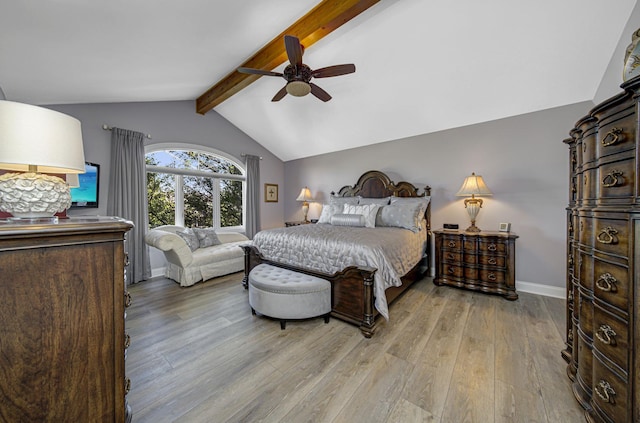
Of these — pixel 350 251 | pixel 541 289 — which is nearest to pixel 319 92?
pixel 350 251

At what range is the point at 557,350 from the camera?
1957 millimetres

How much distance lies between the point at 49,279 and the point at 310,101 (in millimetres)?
3911

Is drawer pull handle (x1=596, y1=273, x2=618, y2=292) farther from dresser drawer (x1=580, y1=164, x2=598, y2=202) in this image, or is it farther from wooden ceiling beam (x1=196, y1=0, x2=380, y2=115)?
wooden ceiling beam (x1=196, y1=0, x2=380, y2=115)

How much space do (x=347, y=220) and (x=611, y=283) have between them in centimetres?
270

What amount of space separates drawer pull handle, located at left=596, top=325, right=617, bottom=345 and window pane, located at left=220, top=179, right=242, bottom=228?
5.27 m

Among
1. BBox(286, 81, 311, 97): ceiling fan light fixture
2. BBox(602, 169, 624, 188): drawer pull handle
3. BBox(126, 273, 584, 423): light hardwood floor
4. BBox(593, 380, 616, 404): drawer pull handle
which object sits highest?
BBox(286, 81, 311, 97): ceiling fan light fixture

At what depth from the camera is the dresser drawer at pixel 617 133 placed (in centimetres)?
107

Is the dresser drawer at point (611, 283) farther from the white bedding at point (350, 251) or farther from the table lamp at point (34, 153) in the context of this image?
the table lamp at point (34, 153)

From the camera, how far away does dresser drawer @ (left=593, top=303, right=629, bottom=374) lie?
109cm

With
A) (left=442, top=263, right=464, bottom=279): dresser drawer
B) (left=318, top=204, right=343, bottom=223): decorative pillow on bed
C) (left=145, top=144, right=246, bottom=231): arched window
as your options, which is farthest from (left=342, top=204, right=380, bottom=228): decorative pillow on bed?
(left=145, top=144, right=246, bottom=231): arched window

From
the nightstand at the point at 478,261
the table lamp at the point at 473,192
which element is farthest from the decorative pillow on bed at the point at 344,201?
the table lamp at the point at 473,192

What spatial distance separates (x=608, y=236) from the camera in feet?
3.88

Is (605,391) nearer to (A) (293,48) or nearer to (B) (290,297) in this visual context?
(B) (290,297)

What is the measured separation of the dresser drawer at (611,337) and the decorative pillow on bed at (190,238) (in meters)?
4.28
